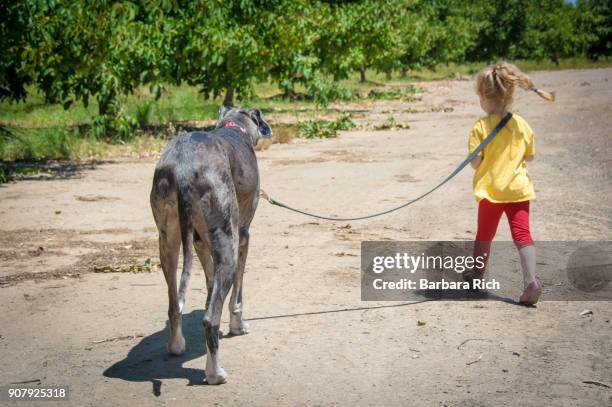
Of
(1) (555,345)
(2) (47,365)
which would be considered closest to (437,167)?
(1) (555,345)

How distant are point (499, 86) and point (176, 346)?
3.15m

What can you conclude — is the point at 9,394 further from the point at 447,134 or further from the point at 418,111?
the point at 418,111

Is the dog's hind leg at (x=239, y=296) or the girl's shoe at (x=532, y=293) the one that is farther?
the girl's shoe at (x=532, y=293)

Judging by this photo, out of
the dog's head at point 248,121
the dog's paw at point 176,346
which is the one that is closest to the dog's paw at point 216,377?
the dog's paw at point 176,346

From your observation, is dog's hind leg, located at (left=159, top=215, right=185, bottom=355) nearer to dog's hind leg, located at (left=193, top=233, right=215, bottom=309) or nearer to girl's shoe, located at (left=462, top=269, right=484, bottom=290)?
dog's hind leg, located at (left=193, top=233, right=215, bottom=309)

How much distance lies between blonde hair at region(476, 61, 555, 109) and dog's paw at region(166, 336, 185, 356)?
302cm

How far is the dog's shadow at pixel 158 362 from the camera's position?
4.61m

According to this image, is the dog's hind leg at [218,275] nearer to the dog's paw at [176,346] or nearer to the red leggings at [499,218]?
the dog's paw at [176,346]

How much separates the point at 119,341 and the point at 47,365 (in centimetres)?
60

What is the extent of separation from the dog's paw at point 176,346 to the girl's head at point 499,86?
298 cm

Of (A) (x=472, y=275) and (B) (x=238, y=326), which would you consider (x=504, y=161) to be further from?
(B) (x=238, y=326)

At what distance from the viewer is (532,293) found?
579 cm

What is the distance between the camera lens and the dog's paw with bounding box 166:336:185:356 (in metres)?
4.92

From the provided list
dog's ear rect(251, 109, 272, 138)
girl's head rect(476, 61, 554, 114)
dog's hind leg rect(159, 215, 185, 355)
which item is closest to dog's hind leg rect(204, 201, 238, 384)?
dog's hind leg rect(159, 215, 185, 355)
